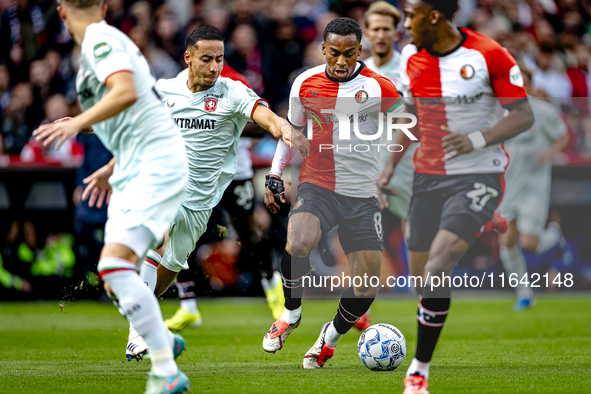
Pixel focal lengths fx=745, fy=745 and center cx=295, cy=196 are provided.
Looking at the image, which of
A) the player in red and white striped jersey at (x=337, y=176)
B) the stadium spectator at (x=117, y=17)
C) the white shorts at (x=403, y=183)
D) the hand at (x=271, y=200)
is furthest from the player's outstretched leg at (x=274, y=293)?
the stadium spectator at (x=117, y=17)

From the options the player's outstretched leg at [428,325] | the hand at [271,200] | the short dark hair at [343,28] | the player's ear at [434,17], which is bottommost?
the player's outstretched leg at [428,325]

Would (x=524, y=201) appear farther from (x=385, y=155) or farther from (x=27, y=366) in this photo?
(x=27, y=366)

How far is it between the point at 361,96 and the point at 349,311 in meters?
1.77

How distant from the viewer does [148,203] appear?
4.32 meters

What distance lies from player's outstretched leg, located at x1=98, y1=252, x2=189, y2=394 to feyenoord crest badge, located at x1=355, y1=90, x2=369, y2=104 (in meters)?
2.70

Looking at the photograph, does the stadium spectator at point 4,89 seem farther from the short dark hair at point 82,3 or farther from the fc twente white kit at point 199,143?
the short dark hair at point 82,3

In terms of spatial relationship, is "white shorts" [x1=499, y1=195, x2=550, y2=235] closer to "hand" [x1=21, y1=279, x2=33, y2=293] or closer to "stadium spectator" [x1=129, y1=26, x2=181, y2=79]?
"stadium spectator" [x1=129, y1=26, x2=181, y2=79]

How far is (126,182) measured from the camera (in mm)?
4480

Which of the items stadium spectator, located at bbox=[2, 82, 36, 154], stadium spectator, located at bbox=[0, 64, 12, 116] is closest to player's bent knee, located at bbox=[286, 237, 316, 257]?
stadium spectator, located at bbox=[2, 82, 36, 154]

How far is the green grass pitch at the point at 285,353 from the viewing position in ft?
16.3

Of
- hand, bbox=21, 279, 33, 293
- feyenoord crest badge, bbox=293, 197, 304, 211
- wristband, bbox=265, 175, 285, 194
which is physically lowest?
hand, bbox=21, 279, 33, 293

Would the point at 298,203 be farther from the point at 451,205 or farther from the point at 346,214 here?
the point at 451,205

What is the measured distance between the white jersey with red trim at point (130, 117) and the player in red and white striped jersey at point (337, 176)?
1.47m

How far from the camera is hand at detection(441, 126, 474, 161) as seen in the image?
5.23 m
